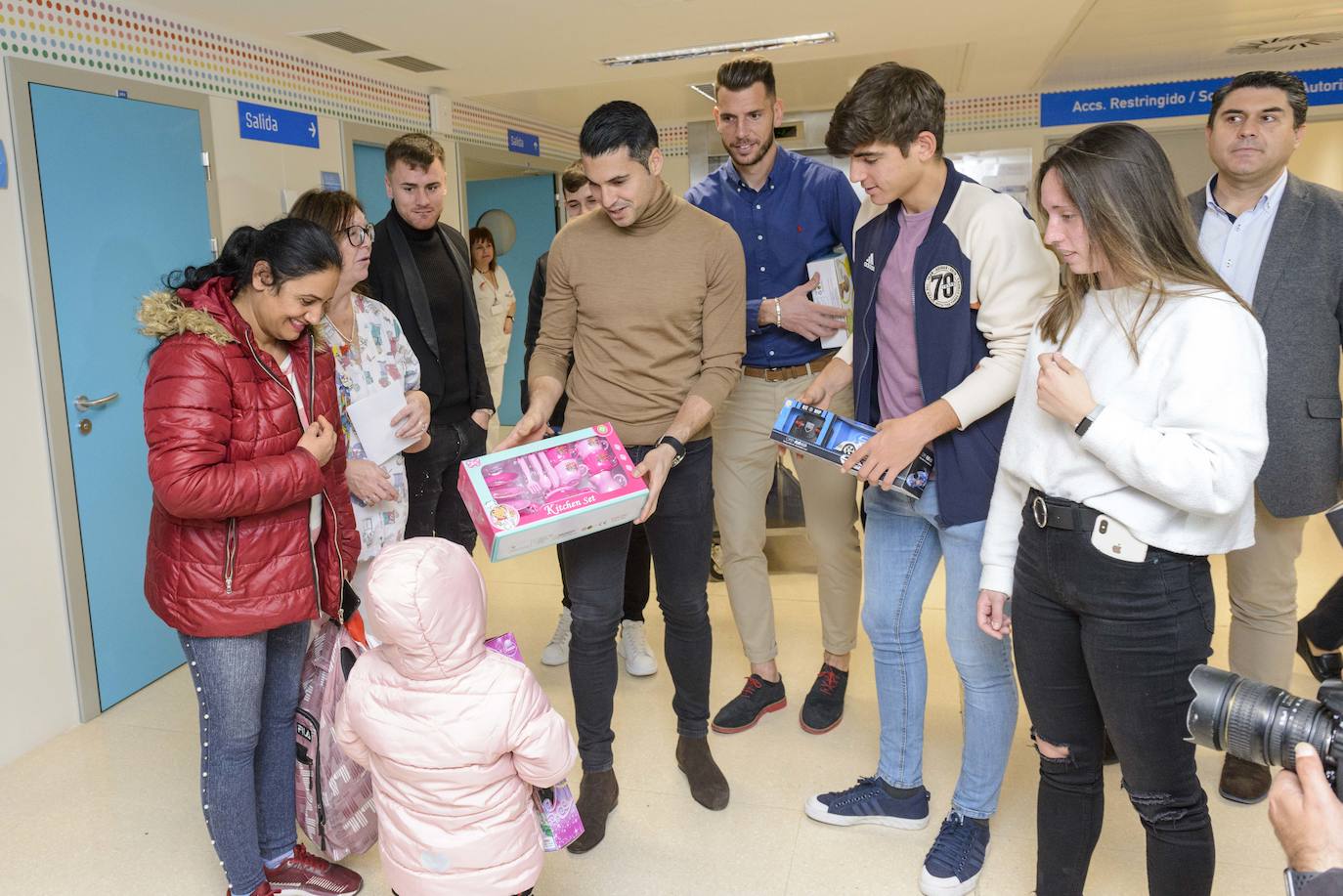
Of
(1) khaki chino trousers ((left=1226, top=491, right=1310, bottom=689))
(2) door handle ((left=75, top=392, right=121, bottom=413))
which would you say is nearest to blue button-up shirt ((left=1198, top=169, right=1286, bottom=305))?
(1) khaki chino trousers ((left=1226, top=491, right=1310, bottom=689))

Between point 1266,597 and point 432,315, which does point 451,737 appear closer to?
point 432,315

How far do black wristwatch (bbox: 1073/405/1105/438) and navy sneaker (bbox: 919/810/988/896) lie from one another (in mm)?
1136

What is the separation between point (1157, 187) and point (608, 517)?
1188mm

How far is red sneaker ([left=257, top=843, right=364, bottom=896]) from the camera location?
7.45 feet

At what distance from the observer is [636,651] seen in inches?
139

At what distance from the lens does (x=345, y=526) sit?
90.3 inches

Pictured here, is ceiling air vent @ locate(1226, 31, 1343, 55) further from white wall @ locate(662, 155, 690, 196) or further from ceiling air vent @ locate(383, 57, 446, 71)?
ceiling air vent @ locate(383, 57, 446, 71)

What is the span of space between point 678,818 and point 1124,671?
1.36 m

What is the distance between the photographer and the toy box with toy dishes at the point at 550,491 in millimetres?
1911

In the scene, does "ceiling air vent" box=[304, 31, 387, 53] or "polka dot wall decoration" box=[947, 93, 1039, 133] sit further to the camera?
"polka dot wall decoration" box=[947, 93, 1039, 133]

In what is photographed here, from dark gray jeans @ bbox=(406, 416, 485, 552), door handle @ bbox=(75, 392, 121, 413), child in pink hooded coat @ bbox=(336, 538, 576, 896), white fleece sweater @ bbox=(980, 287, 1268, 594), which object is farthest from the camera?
door handle @ bbox=(75, 392, 121, 413)

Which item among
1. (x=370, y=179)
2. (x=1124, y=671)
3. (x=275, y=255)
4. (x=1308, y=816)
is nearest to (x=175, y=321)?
(x=275, y=255)

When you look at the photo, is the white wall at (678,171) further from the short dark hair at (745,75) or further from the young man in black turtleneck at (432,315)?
the short dark hair at (745,75)

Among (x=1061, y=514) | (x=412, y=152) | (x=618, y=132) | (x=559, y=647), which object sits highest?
(x=412, y=152)
